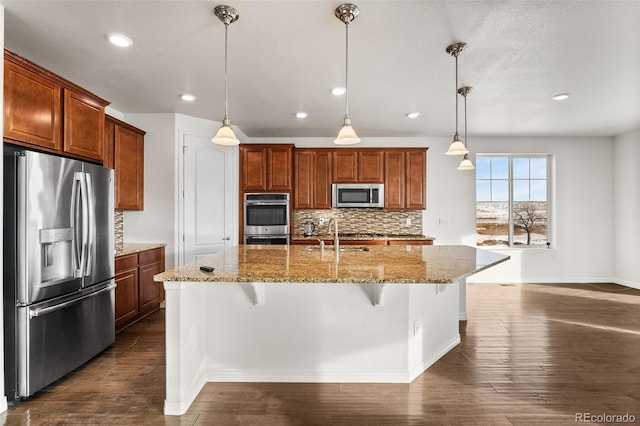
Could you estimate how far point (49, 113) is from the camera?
2385 millimetres

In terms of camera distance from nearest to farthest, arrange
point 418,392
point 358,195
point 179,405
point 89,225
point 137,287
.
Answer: point 179,405, point 418,392, point 89,225, point 137,287, point 358,195

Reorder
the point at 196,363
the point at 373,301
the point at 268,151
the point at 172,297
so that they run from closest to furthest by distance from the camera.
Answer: the point at 172,297 → the point at 196,363 → the point at 373,301 → the point at 268,151

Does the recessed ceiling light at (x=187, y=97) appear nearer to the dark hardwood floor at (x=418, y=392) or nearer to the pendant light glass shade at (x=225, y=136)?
the pendant light glass shade at (x=225, y=136)

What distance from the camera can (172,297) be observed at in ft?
6.38

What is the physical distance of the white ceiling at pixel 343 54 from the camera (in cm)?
209

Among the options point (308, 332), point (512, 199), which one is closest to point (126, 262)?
point (308, 332)

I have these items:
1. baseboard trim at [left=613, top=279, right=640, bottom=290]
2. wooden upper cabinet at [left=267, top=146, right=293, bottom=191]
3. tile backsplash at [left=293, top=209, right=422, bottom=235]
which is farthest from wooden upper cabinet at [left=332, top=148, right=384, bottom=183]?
baseboard trim at [left=613, top=279, right=640, bottom=290]

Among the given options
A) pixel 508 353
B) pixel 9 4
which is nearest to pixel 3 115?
pixel 9 4

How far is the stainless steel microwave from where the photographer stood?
515cm

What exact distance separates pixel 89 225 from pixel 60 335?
0.80m

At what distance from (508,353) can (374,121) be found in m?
3.15

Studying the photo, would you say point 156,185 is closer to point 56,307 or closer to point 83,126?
point 83,126

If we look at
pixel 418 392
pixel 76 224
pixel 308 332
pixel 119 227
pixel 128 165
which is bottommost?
pixel 418 392

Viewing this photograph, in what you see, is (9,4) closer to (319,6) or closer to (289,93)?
(319,6)
